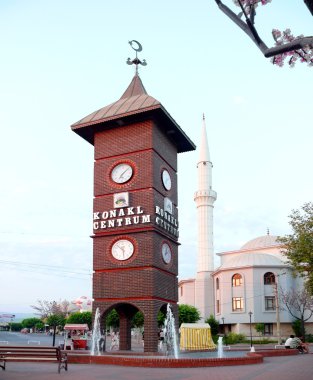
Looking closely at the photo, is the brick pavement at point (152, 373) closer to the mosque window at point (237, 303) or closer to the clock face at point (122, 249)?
the clock face at point (122, 249)

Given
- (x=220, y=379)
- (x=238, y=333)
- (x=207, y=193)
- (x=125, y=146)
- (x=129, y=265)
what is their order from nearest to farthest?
(x=220, y=379)
(x=129, y=265)
(x=125, y=146)
(x=238, y=333)
(x=207, y=193)

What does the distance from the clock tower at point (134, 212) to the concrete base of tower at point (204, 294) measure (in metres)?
43.6

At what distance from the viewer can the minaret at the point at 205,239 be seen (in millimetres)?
71375

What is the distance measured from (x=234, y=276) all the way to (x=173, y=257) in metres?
37.8

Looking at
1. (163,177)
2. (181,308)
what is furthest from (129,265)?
(181,308)

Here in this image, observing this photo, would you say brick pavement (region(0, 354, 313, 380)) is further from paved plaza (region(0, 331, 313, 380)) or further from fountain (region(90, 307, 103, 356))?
fountain (region(90, 307, 103, 356))

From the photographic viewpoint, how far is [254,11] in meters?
6.02

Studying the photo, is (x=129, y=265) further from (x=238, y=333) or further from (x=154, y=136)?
(x=238, y=333)

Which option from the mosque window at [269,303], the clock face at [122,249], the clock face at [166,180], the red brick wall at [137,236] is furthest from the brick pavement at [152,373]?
the mosque window at [269,303]

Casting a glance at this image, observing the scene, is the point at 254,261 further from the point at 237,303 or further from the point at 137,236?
the point at 137,236

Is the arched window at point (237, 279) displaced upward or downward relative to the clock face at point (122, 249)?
downward

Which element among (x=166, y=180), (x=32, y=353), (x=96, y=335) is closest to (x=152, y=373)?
(x=32, y=353)

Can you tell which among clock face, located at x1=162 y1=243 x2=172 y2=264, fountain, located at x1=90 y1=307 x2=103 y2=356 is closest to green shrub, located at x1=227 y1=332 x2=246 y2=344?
clock face, located at x1=162 y1=243 x2=172 y2=264

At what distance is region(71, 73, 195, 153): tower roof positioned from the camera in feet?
89.5
